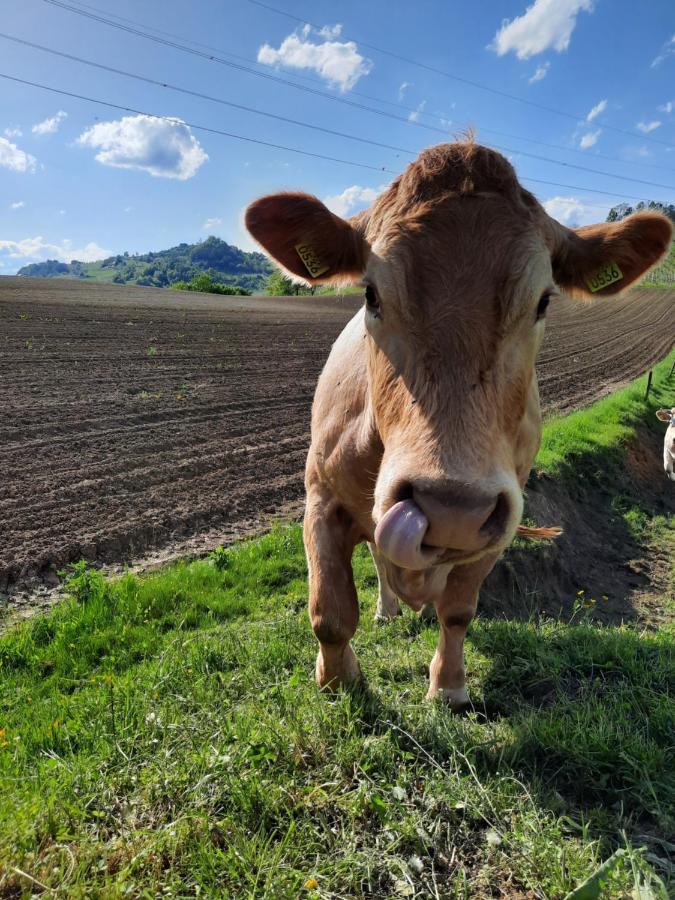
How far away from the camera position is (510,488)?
6.03 feet

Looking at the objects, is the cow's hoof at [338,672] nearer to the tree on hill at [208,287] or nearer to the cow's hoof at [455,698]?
the cow's hoof at [455,698]

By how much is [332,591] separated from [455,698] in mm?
971

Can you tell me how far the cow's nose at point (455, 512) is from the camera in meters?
1.74

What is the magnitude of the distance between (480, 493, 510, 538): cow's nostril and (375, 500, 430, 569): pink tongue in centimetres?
23

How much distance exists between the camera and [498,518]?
1850 millimetres

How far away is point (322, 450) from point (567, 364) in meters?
21.0

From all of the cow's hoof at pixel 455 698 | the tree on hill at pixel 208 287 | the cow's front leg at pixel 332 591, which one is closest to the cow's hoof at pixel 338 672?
the cow's front leg at pixel 332 591

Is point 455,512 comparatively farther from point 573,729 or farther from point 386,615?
point 386,615

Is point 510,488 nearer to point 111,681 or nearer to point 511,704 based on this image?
point 511,704

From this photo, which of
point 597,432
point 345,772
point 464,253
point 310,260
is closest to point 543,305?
point 464,253

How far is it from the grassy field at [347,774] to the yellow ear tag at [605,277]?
7.10ft

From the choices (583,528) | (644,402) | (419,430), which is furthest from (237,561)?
(644,402)

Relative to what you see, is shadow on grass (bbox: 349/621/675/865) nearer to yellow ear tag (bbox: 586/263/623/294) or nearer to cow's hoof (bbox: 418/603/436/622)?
cow's hoof (bbox: 418/603/436/622)

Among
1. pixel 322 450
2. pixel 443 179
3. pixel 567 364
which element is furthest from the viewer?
pixel 567 364
